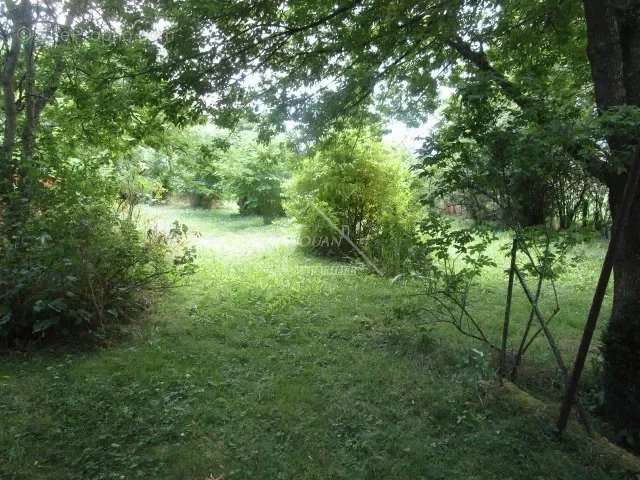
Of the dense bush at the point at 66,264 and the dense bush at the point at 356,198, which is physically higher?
the dense bush at the point at 356,198

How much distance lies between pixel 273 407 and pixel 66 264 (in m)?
2.30

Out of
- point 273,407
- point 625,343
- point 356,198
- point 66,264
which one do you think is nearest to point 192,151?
point 356,198

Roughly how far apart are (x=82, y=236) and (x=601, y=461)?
4519mm

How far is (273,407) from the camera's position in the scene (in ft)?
11.0

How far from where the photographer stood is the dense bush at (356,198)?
26.0 ft

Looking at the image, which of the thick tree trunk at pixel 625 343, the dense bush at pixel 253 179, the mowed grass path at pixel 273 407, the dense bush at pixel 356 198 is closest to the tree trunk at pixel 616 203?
the thick tree trunk at pixel 625 343

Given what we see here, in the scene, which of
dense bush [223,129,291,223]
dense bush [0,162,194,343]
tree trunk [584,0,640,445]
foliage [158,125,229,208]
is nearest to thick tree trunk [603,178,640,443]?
tree trunk [584,0,640,445]

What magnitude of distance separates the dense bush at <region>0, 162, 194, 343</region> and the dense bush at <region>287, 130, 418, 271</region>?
4.17 m

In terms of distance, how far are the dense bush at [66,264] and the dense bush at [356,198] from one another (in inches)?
164

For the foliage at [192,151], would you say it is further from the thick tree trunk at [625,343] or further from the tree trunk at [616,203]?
the thick tree trunk at [625,343]

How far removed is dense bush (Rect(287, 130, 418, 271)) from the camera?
792cm

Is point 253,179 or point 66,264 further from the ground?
point 253,179

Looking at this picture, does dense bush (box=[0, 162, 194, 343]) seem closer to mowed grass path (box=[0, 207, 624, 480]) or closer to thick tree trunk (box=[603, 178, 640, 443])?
mowed grass path (box=[0, 207, 624, 480])

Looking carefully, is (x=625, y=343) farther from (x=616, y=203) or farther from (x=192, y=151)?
(x=192, y=151)
